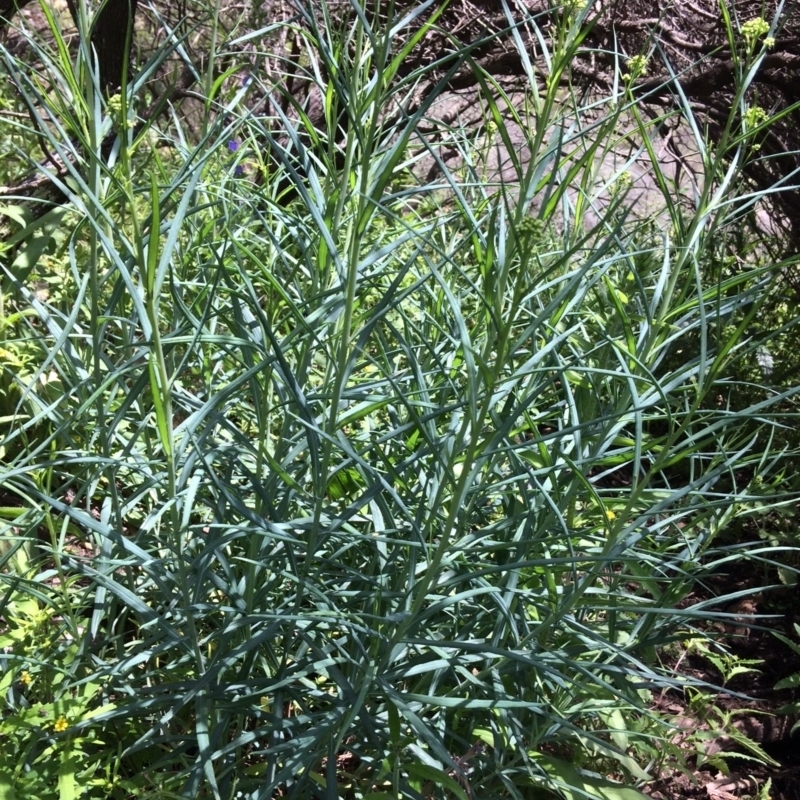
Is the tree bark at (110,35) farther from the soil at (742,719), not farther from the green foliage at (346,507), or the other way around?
the soil at (742,719)

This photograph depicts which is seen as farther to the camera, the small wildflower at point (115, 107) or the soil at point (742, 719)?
the soil at point (742, 719)

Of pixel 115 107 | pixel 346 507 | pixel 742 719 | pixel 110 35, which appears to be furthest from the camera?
pixel 110 35

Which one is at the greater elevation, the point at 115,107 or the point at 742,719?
the point at 115,107

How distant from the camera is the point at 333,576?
1501 millimetres

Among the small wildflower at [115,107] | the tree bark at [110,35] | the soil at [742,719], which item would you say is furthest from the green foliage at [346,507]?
the tree bark at [110,35]

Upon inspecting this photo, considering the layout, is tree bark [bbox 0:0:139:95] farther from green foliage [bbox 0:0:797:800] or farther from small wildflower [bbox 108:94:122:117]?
small wildflower [bbox 108:94:122:117]

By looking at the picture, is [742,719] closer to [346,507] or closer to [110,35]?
[346,507]

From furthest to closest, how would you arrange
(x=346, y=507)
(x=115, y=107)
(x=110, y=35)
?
(x=110, y=35)
(x=346, y=507)
(x=115, y=107)

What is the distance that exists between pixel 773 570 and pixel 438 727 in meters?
1.68

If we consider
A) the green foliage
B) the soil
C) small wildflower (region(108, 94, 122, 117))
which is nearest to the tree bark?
the green foliage


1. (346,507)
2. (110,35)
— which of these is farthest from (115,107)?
(110,35)

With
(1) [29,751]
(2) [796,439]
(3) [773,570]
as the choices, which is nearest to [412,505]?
(1) [29,751]

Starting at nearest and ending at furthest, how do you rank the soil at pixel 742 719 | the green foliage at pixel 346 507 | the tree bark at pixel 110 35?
the green foliage at pixel 346 507 < the soil at pixel 742 719 < the tree bark at pixel 110 35

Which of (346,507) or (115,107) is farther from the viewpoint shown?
(346,507)
